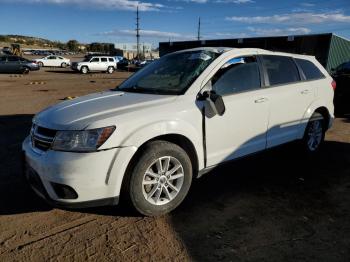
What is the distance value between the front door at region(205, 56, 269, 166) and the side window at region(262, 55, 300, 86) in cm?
26

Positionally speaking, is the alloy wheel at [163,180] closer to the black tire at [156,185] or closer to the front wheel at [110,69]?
the black tire at [156,185]

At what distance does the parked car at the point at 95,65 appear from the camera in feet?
118

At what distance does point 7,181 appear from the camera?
4.65 meters

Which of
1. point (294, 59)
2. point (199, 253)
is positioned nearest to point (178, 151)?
point (199, 253)

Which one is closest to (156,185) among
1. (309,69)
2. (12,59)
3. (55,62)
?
(309,69)

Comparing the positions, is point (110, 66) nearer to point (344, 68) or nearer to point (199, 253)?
point (344, 68)

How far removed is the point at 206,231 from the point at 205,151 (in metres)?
0.90

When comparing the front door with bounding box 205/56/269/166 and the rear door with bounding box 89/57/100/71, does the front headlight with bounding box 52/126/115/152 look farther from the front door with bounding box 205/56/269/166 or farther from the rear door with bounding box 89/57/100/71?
the rear door with bounding box 89/57/100/71

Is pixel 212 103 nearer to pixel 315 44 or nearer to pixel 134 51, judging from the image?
pixel 315 44

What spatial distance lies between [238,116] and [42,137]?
215 cm

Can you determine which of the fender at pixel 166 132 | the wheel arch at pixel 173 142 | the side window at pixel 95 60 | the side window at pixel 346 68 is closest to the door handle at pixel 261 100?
the fender at pixel 166 132

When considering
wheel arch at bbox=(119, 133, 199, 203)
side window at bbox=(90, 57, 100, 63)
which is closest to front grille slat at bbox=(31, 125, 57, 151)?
wheel arch at bbox=(119, 133, 199, 203)

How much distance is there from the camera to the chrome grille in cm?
343

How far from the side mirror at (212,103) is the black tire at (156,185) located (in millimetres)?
541
